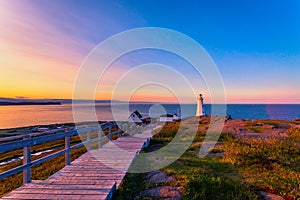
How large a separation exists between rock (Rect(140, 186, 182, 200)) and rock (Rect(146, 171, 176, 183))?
1.70ft

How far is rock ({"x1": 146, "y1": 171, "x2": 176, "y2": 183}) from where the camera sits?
551 cm

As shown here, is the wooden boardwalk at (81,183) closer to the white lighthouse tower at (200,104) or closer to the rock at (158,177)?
the rock at (158,177)

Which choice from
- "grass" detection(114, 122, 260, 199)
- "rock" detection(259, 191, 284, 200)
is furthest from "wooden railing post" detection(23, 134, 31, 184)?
"rock" detection(259, 191, 284, 200)

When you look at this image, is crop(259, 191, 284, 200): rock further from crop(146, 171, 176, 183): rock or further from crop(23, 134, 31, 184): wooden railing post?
crop(23, 134, 31, 184): wooden railing post

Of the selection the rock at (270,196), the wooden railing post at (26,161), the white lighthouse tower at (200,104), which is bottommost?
the rock at (270,196)

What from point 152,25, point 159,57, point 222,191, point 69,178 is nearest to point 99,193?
point 69,178

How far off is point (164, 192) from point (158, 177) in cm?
108

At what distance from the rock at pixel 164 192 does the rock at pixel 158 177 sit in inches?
20.4

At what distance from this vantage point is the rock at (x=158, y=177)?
18.1 feet

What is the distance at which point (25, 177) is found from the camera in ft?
17.1

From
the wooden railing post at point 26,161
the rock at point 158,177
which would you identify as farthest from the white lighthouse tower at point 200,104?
the wooden railing post at point 26,161

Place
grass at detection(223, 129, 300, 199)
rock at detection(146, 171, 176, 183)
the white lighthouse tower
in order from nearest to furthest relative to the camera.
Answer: grass at detection(223, 129, 300, 199)
rock at detection(146, 171, 176, 183)
the white lighthouse tower

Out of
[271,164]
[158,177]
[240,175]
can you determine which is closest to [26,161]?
[158,177]

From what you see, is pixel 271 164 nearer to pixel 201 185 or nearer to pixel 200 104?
pixel 201 185
